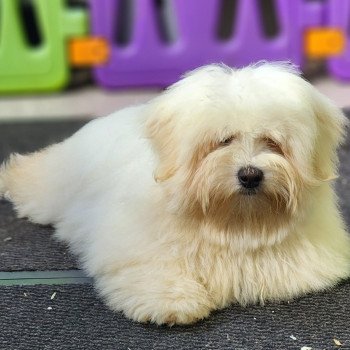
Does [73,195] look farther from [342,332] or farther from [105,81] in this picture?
[105,81]

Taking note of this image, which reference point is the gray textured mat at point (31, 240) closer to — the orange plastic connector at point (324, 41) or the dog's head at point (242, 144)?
the dog's head at point (242, 144)

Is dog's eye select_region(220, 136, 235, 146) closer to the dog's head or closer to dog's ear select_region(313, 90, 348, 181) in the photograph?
the dog's head

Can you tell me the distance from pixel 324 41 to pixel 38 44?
1498mm

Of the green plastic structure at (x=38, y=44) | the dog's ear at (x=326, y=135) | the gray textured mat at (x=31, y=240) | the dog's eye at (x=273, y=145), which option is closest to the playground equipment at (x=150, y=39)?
the green plastic structure at (x=38, y=44)

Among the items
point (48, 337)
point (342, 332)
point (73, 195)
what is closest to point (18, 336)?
point (48, 337)

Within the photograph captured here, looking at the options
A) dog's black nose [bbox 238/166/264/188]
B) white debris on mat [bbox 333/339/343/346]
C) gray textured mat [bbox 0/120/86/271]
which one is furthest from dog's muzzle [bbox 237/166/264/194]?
gray textured mat [bbox 0/120/86/271]

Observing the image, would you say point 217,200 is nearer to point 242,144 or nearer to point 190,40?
point 242,144

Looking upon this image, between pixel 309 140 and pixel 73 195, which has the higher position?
pixel 309 140

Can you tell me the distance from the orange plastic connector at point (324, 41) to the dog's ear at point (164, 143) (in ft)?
6.96

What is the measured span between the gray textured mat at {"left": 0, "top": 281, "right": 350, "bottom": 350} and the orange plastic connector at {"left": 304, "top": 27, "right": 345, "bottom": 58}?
80.1 inches

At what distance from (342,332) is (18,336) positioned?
77 cm

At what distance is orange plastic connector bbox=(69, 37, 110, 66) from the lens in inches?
136

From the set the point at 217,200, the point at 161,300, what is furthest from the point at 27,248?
the point at 217,200

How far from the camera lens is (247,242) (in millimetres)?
1654
